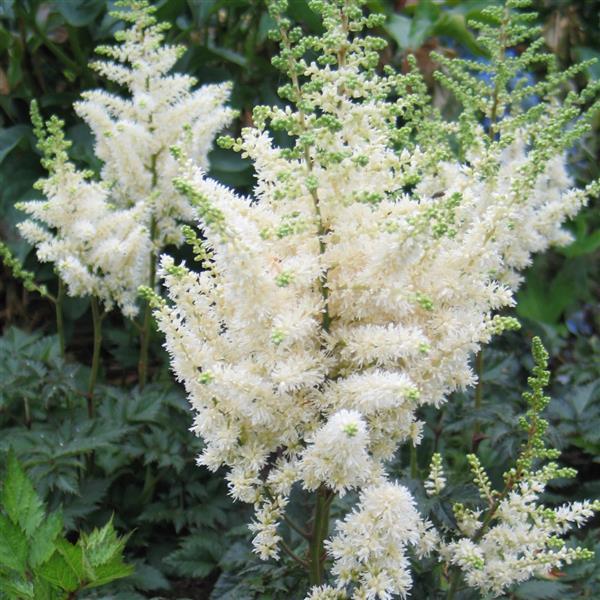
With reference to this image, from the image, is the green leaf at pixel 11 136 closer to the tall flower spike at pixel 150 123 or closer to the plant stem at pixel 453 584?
the tall flower spike at pixel 150 123

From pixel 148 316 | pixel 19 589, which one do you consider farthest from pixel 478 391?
pixel 19 589

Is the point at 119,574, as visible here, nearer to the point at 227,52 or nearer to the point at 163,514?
the point at 163,514

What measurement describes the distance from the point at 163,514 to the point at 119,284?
2.84 feet

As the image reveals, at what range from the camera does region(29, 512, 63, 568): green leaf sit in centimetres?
220

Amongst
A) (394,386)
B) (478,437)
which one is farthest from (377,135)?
(478,437)

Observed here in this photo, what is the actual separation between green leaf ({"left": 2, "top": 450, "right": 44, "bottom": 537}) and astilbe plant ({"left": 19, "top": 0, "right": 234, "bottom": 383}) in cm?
86

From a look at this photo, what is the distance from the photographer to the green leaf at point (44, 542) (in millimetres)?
2197

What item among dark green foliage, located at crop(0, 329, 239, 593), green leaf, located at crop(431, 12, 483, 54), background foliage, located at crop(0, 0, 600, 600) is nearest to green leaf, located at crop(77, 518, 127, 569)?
background foliage, located at crop(0, 0, 600, 600)

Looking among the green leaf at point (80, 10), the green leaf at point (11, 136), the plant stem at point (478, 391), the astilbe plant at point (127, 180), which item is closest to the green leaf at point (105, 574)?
the astilbe plant at point (127, 180)

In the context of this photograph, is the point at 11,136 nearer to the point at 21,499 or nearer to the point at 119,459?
the point at 119,459

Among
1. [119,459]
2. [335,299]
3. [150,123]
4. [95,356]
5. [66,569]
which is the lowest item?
[119,459]

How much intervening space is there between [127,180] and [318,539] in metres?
1.59

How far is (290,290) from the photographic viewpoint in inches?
75.4

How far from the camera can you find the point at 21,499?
2.29 meters
